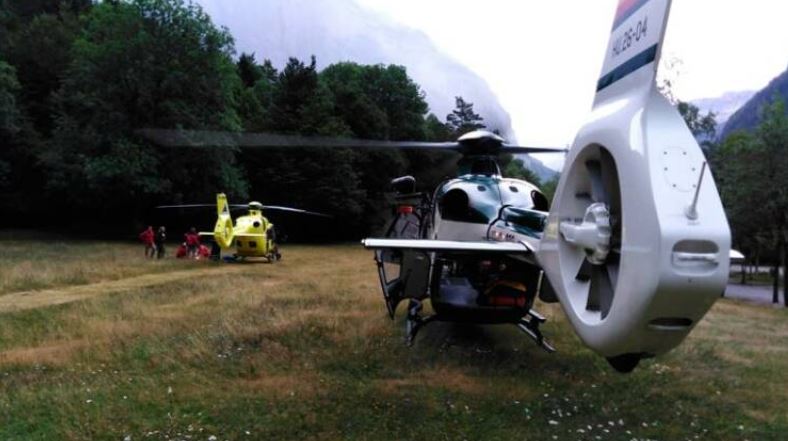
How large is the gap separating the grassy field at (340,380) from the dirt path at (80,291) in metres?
0.66

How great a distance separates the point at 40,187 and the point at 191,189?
44.0 feet

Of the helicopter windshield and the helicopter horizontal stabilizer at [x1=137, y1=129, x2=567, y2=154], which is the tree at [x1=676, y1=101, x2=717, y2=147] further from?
the helicopter windshield

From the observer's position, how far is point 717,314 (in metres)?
17.1

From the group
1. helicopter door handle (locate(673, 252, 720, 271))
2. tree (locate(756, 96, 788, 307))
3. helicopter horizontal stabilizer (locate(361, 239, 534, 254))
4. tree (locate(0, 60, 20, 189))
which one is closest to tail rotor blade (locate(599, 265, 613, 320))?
helicopter door handle (locate(673, 252, 720, 271))

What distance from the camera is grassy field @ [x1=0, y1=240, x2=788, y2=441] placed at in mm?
6242

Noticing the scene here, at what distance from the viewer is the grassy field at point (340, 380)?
6.24 meters

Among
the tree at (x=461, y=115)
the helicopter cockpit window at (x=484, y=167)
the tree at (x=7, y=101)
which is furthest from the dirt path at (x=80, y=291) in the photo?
the tree at (x=461, y=115)

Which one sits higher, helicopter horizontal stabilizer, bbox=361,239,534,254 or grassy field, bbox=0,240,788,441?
helicopter horizontal stabilizer, bbox=361,239,534,254

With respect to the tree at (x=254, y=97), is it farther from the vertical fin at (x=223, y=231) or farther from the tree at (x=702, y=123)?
the tree at (x=702, y=123)

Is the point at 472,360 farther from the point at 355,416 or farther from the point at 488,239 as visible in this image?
the point at 355,416

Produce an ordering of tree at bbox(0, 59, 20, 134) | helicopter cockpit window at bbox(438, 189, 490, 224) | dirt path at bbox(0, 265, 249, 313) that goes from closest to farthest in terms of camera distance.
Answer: helicopter cockpit window at bbox(438, 189, 490, 224) < dirt path at bbox(0, 265, 249, 313) < tree at bbox(0, 59, 20, 134)

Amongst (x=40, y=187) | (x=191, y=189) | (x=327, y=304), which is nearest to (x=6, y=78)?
(x=40, y=187)

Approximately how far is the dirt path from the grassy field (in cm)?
66

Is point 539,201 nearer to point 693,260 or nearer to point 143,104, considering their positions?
point 693,260
